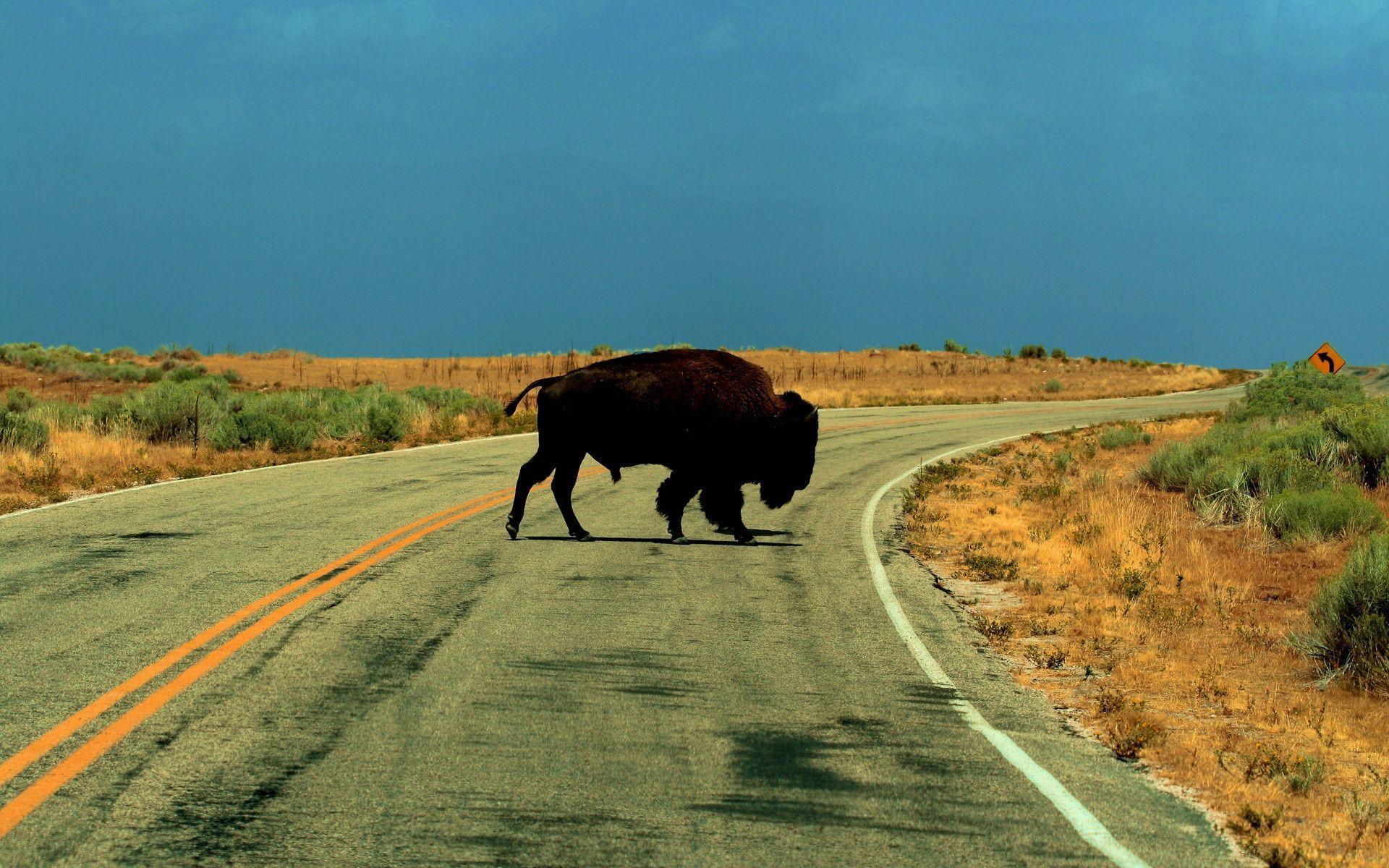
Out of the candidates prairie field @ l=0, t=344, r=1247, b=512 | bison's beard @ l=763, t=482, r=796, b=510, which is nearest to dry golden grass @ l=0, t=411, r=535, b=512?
prairie field @ l=0, t=344, r=1247, b=512

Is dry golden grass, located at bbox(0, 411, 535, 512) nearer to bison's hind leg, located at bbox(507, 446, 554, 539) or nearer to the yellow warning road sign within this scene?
bison's hind leg, located at bbox(507, 446, 554, 539)

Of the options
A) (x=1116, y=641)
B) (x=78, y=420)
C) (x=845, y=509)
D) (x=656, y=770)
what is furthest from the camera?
(x=78, y=420)

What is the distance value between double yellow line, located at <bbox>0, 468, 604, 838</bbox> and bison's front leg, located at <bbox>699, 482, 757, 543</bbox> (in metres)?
3.06

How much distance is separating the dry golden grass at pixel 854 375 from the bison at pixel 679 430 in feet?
98.0

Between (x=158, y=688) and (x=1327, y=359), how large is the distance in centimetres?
3347

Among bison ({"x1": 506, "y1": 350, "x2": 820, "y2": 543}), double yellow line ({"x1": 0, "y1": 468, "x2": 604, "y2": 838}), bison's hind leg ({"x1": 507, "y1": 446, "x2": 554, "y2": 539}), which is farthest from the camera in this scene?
bison's hind leg ({"x1": 507, "y1": 446, "x2": 554, "y2": 539})

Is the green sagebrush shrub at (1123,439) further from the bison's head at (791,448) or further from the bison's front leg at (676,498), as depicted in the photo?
the bison's front leg at (676,498)

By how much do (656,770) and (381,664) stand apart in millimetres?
2580

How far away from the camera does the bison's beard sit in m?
13.6

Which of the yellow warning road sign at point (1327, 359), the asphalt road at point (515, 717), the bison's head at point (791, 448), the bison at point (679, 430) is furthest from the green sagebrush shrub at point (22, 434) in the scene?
the yellow warning road sign at point (1327, 359)

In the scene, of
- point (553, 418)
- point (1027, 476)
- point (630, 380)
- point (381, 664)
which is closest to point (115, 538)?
point (553, 418)

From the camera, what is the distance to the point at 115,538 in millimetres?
12852

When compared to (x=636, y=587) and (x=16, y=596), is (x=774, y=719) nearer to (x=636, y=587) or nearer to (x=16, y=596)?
(x=636, y=587)

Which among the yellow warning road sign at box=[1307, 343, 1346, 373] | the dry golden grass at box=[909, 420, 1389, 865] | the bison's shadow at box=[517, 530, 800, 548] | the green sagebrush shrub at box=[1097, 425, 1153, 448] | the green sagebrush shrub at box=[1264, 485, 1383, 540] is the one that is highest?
the yellow warning road sign at box=[1307, 343, 1346, 373]
